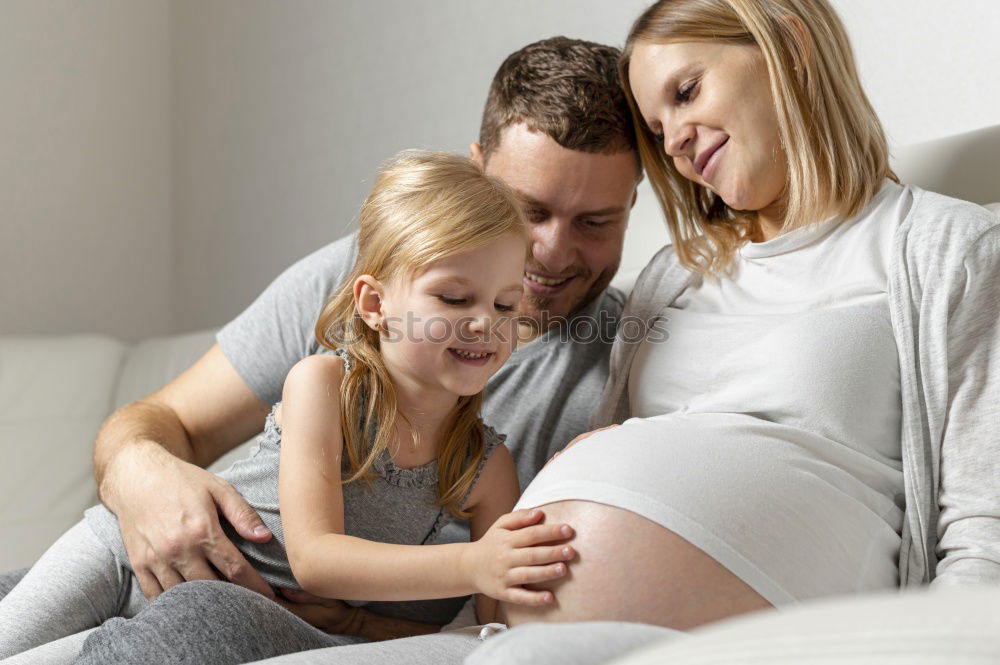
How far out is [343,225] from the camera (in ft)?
8.16

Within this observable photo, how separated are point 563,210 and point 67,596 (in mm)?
815

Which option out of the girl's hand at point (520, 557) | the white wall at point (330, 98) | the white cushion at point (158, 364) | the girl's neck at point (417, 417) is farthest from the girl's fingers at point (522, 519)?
the white cushion at point (158, 364)

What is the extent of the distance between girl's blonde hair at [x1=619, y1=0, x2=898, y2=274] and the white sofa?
19.4 inches

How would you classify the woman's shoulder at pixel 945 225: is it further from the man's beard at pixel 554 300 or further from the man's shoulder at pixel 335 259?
the man's shoulder at pixel 335 259

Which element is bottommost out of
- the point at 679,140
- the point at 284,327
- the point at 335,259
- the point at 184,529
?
the point at 184,529

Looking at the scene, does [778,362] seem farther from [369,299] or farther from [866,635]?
[866,635]

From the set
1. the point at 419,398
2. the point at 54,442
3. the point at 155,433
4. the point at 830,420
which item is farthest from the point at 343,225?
the point at 830,420

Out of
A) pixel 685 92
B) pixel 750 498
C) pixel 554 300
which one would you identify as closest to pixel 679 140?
pixel 685 92

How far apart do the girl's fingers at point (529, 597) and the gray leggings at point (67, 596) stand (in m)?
0.54

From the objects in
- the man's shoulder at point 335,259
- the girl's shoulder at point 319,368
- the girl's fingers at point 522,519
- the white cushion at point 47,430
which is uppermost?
the man's shoulder at point 335,259

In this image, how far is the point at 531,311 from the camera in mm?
1440

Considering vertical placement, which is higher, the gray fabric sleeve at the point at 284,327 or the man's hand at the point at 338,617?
the gray fabric sleeve at the point at 284,327

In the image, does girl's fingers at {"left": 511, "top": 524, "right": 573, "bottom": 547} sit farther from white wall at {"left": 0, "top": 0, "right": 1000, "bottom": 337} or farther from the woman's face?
white wall at {"left": 0, "top": 0, "right": 1000, "bottom": 337}

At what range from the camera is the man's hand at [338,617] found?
114cm
